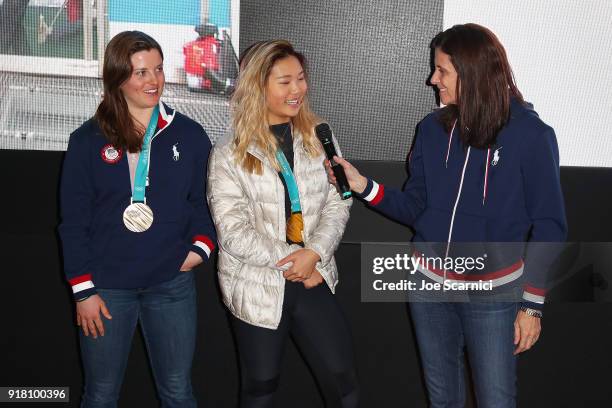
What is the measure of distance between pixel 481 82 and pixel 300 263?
2.79 ft

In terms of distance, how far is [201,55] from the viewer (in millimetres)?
3031

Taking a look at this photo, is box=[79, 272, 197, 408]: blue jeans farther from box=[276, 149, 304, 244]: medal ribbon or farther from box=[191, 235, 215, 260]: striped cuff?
box=[276, 149, 304, 244]: medal ribbon

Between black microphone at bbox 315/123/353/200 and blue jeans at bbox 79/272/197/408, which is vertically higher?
black microphone at bbox 315/123/353/200

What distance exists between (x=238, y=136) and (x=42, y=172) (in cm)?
124

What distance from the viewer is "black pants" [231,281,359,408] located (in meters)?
2.32

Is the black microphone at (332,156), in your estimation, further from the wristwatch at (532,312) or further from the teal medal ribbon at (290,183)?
the wristwatch at (532,312)

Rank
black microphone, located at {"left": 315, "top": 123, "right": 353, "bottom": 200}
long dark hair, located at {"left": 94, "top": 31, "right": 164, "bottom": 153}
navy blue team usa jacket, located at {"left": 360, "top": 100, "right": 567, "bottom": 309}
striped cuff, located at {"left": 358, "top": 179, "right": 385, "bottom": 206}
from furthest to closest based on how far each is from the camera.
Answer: striped cuff, located at {"left": 358, "top": 179, "right": 385, "bottom": 206}, long dark hair, located at {"left": 94, "top": 31, "right": 164, "bottom": 153}, black microphone, located at {"left": 315, "top": 123, "right": 353, "bottom": 200}, navy blue team usa jacket, located at {"left": 360, "top": 100, "right": 567, "bottom": 309}

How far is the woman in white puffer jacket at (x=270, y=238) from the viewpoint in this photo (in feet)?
7.59

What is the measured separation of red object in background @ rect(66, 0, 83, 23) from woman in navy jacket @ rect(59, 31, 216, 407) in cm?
72

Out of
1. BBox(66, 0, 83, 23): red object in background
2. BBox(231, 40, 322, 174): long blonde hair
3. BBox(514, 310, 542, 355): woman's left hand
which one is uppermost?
BBox(66, 0, 83, 23): red object in background

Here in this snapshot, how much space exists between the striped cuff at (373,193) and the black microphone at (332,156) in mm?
169

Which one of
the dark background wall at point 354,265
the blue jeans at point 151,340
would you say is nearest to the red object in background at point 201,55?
the dark background wall at point 354,265

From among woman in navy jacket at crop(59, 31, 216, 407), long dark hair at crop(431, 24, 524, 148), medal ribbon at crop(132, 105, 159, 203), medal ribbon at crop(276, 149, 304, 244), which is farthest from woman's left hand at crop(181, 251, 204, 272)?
long dark hair at crop(431, 24, 524, 148)

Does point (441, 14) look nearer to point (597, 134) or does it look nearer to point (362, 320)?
point (597, 134)
